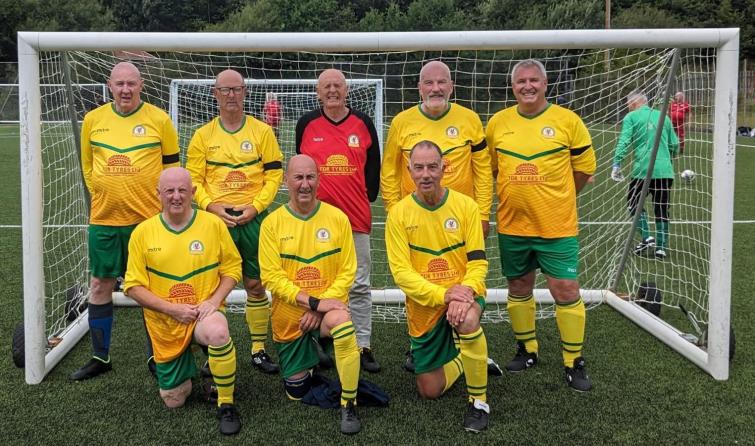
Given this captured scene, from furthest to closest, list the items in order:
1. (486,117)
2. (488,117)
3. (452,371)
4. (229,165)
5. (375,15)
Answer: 1. (375,15)
2. (486,117)
3. (488,117)
4. (229,165)
5. (452,371)

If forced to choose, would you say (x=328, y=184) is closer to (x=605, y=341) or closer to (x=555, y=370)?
(x=555, y=370)

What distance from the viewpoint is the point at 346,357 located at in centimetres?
334

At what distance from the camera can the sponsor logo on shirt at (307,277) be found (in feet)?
11.7

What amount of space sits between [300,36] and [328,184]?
36.9 inches

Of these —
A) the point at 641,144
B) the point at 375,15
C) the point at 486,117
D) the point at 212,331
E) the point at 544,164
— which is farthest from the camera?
the point at 375,15

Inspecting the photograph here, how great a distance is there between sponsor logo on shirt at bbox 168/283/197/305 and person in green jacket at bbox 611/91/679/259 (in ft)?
13.7

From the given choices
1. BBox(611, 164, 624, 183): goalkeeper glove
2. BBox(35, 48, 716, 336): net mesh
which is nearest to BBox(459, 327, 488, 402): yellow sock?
BBox(35, 48, 716, 336): net mesh

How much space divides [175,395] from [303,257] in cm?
109

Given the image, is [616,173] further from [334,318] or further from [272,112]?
[272,112]

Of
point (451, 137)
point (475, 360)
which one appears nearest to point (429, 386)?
point (475, 360)

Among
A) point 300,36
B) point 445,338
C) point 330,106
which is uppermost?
point 300,36

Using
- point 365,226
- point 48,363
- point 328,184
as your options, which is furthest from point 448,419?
point 48,363

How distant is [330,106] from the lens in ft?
12.9

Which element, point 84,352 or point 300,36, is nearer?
point 300,36
